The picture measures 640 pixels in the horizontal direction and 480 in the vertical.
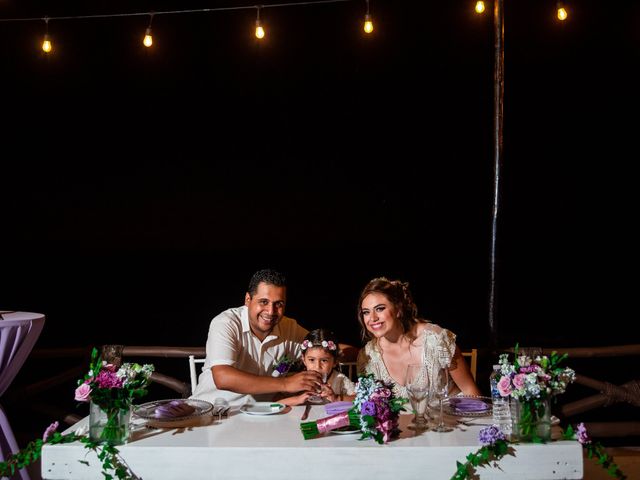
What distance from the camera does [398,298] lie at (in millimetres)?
3080

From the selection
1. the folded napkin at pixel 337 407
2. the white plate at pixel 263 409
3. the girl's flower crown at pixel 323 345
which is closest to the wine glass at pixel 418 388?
the folded napkin at pixel 337 407

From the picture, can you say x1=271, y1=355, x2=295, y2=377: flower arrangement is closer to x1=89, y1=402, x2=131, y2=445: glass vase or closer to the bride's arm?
the bride's arm

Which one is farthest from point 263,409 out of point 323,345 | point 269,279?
point 269,279

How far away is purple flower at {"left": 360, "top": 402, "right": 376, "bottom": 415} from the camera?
190 cm

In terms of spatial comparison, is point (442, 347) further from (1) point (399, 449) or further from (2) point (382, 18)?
(2) point (382, 18)

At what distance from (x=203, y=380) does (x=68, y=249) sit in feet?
13.7

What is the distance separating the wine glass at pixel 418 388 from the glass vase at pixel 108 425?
105 centimetres

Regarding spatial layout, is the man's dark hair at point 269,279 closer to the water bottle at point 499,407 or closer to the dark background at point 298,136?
the water bottle at point 499,407

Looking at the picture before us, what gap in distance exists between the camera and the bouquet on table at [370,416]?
190cm

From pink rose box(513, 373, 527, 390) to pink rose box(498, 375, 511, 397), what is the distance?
0.03m

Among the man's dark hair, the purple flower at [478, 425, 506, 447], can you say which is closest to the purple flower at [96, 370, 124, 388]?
the man's dark hair

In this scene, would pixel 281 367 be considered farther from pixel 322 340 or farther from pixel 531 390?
pixel 531 390

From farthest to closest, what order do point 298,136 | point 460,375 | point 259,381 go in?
point 298,136
point 460,375
point 259,381

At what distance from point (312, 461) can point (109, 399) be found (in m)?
0.75
